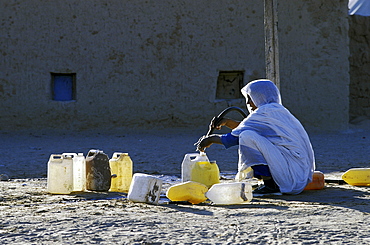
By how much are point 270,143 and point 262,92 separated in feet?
1.20

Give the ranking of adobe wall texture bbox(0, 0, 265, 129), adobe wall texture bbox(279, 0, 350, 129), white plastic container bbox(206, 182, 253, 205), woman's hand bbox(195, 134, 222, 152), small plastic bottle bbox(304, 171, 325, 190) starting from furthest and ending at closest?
1. adobe wall texture bbox(279, 0, 350, 129)
2. adobe wall texture bbox(0, 0, 265, 129)
3. small plastic bottle bbox(304, 171, 325, 190)
4. woman's hand bbox(195, 134, 222, 152)
5. white plastic container bbox(206, 182, 253, 205)

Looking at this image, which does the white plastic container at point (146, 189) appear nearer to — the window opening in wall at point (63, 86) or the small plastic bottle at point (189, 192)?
the small plastic bottle at point (189, 192)

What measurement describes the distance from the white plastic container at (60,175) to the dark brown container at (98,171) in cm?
14

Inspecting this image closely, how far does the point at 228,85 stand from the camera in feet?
32.2

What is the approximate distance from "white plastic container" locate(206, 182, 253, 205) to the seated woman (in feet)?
1.46

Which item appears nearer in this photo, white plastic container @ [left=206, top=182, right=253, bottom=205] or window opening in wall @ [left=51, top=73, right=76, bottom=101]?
white plastic container @ [left=206, top=182, right=253, bottom=205]

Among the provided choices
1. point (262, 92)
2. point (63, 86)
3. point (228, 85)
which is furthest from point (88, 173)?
point (228, 85)

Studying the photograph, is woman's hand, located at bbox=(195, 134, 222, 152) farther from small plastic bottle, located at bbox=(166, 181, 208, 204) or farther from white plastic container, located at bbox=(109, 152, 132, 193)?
white plastic container, located at bbox=(109, 152, 132, 193)

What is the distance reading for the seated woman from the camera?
375cm

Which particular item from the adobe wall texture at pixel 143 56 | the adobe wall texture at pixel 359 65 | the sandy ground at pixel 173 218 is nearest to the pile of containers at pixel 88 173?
the sandy ground at pixel 173 218

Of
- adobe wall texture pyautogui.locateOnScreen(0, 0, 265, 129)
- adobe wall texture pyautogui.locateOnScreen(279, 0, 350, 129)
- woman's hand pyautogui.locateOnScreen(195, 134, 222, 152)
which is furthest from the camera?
adobe wall texture pyautogui.locateOnScreen(279, 0, 350, 129)

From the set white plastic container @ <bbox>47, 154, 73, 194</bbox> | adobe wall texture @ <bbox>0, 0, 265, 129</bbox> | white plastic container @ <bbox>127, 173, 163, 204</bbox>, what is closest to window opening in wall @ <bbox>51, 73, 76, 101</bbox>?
adobe wall texture @ <bbox>0, 0, 265, 129</bbox>

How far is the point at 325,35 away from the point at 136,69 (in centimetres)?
345

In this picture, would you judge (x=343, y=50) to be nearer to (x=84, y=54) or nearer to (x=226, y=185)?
(x=84, y=54)
